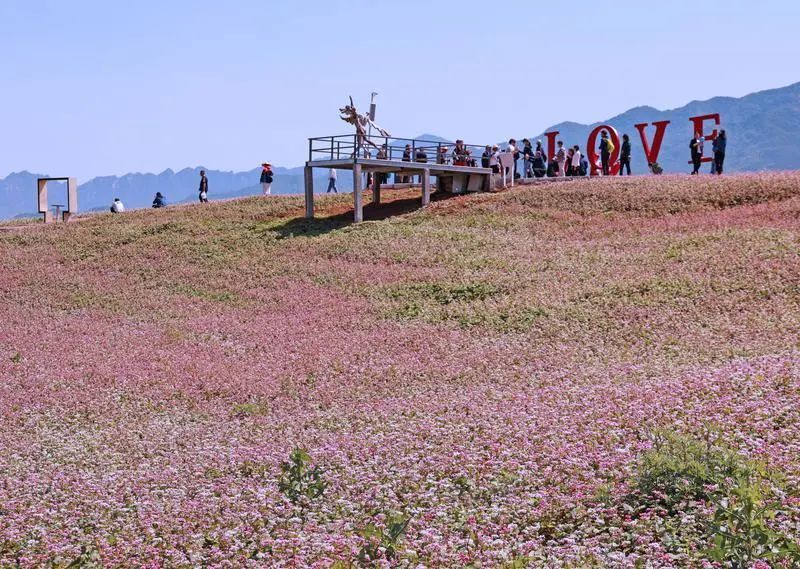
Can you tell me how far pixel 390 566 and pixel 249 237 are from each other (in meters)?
33.9

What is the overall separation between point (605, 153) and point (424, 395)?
3541 cm

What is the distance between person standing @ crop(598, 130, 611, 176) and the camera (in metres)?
48.9

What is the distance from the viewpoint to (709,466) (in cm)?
1007

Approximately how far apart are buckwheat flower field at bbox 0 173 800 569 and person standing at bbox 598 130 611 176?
358 inches

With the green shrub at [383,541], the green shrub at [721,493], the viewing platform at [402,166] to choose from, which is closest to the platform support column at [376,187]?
the viewing platform at [402,166]

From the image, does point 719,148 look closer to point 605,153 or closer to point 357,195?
point 605,153

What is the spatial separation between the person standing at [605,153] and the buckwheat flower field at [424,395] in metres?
9.09

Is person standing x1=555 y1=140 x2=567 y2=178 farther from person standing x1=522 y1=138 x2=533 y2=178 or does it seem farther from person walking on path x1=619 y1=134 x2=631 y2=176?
person walking on path x1=619 y1=134 x2=631 y2=176

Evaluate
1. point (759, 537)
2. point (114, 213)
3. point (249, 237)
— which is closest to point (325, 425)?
point (759, 537)

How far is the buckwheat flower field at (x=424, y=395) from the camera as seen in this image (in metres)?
9.79

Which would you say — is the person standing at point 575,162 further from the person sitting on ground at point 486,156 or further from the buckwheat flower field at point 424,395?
the buckwheat flower field at point 424,395

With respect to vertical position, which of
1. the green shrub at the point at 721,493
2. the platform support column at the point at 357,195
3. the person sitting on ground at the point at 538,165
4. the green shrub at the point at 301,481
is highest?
the person sitting on ground at the point at 538,165

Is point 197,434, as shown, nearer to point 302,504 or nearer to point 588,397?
point 302,504

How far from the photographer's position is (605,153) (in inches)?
1946
